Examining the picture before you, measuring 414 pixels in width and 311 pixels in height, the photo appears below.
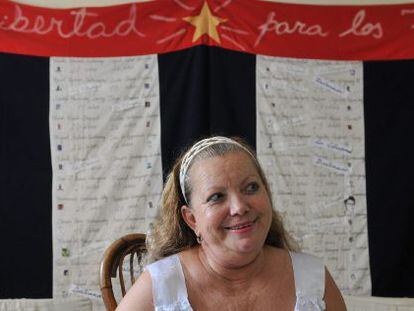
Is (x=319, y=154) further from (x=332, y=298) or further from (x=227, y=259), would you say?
(x=227, y=259)

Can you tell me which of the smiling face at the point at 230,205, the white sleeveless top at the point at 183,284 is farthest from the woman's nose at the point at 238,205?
the white sleeveless top at the point at 183,284

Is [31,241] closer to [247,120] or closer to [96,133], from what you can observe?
[96,133]

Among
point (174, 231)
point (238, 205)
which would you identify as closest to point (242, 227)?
point (238, 205)

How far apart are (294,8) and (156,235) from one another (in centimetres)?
147

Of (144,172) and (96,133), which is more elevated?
(96,133)

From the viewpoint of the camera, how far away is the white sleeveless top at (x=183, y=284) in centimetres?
134

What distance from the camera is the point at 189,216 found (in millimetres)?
1436

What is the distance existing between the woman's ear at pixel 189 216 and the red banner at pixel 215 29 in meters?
1.26

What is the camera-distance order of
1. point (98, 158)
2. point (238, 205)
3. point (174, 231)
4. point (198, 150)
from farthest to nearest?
point (98, 158) → point (174, 231) → point (198, 150) → point (238, 205)

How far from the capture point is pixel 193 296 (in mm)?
1367

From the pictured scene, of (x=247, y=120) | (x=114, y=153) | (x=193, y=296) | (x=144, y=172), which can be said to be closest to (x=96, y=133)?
(x=114, y=153)

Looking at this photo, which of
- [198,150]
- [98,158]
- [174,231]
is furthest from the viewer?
[98,158]

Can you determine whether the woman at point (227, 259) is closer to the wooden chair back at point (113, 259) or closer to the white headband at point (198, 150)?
the white headband at point (198, 150)

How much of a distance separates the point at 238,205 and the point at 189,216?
184mm
